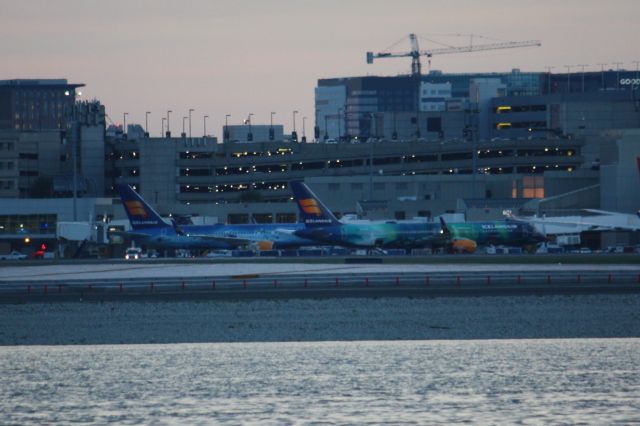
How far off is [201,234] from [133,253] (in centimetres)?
695

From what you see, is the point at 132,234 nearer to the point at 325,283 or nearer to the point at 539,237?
the point at 539,237

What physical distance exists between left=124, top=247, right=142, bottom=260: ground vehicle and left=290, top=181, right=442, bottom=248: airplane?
15519mm

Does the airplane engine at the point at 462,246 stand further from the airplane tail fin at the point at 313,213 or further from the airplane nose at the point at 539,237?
the airplane tail fin at the point at 313,213

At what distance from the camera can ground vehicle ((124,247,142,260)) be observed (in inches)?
4781

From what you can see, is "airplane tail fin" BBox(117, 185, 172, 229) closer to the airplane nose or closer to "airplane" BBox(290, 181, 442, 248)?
"airplane" BBox(290, 181, 442, 248)

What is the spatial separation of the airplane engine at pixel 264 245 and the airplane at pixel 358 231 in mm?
2879

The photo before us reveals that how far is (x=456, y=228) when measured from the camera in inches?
4601

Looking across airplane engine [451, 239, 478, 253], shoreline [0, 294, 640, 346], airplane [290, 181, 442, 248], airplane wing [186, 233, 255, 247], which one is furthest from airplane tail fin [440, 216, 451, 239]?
shoreline [0, 294, 640, 346]

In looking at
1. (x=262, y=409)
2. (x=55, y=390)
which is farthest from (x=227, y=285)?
(x=262, y=409)

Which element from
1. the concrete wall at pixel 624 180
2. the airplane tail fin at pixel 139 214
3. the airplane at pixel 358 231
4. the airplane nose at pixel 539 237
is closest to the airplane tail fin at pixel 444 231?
Result: the airplane at pixel 358 231

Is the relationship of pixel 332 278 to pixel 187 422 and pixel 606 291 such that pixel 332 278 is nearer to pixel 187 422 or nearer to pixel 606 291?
pixel 606 291

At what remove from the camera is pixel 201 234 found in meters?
→ 124

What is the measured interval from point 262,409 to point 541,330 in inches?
822

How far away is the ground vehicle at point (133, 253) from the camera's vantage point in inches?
4781
